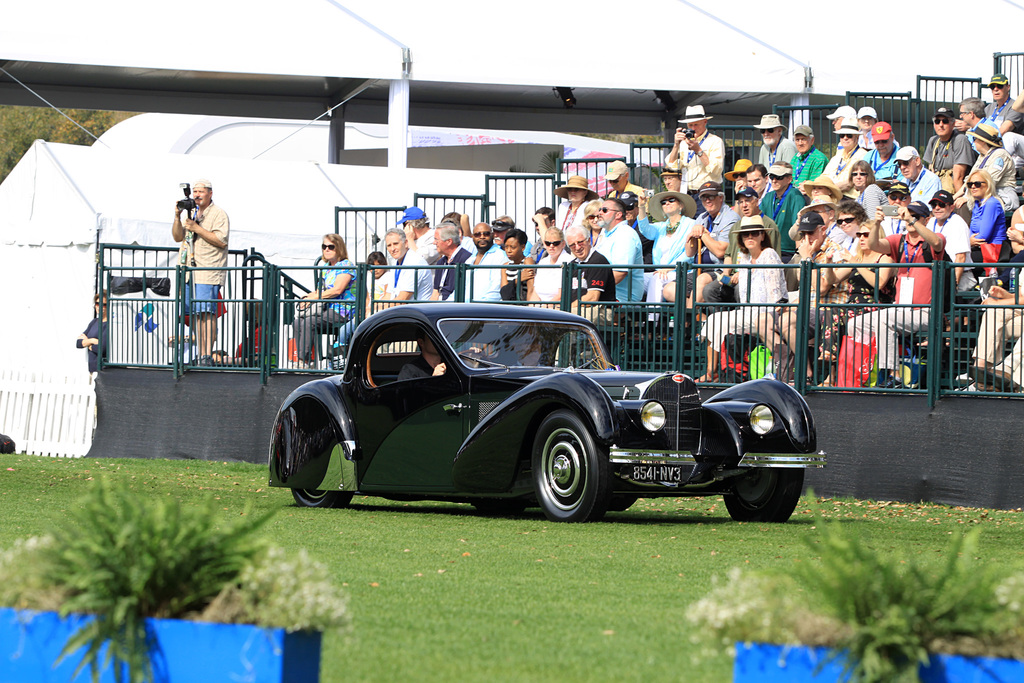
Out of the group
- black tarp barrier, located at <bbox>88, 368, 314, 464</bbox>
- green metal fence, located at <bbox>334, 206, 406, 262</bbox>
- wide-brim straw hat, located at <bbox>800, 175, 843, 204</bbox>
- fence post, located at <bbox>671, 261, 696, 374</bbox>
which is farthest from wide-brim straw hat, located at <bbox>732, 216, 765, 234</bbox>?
green metal fence, located at <bbox>334, 206, 406, 262</bbox>

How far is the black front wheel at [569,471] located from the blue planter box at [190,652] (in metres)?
5.65

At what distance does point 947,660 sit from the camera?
3465mm

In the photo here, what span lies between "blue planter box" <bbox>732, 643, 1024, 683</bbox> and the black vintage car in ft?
18.2

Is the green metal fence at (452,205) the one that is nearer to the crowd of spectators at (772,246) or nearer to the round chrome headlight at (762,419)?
the crowd of spectators at (772,246)

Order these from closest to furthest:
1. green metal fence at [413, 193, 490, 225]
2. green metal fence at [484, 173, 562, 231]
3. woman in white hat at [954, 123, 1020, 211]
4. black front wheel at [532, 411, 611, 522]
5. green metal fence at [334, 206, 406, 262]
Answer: black front wheel at [532, 411, 611, 522]
woman in white hat at [954, 123, 1020, 211]
green metal fence at [334, 206, 406, 262]
green metal fence at [413, 193, 490, 225]
green metal fence at [484, 173, 562, 231]

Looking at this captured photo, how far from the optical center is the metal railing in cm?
1237

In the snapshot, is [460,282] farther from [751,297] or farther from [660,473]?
[660,473]

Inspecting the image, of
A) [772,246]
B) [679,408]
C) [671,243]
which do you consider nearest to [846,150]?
[671,243]

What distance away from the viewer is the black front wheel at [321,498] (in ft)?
36.7

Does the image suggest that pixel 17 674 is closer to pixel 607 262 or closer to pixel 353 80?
pixel 607 262

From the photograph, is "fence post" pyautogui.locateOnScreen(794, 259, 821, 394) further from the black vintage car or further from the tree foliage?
the tree foliage

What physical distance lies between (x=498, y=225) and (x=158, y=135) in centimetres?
1603

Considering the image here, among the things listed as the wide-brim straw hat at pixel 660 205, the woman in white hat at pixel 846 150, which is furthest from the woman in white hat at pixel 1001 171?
the wide-brim straw hat at pixel 660 205

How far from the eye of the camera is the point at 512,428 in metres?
9.89
